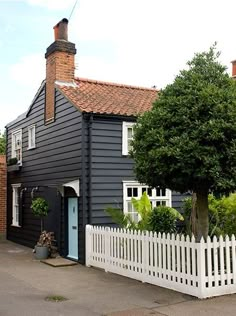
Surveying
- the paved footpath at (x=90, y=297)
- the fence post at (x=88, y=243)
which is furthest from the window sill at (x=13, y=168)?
the paved footpath at (x=90, y=297)

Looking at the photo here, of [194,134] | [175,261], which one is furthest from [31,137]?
[194,134]

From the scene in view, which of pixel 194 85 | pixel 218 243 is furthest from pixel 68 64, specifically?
pixel 218 243

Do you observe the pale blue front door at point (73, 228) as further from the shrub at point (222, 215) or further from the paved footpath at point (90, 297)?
the shrub at point (222, 215)

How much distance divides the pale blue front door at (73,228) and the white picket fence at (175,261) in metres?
2.06

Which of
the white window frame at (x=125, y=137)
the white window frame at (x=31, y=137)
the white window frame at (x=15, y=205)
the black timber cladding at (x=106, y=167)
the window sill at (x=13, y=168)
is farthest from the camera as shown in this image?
the white window frame at (x=15, y=205)

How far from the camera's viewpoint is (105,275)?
1123 cm

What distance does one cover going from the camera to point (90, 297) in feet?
28.6

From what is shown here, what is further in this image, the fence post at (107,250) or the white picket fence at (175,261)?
the fence post at (107,250)

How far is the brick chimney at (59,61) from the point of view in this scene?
15242mm

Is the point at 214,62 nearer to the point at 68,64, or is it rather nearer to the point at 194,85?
the point at 194,85

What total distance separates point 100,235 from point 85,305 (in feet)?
13.7

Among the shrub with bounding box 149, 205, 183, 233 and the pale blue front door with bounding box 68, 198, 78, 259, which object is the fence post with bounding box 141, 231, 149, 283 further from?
the pale blue front door with bounding box 68, 198, 78, 259

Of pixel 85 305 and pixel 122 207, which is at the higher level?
pixel 122 207

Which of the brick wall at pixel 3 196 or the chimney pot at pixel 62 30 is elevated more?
the chimney pot at pixel 62 30
